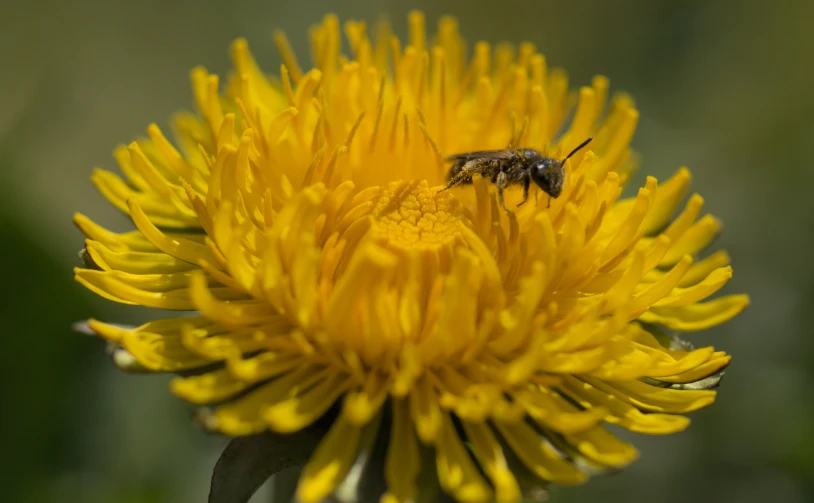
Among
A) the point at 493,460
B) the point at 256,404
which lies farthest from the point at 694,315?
the point at 256,404

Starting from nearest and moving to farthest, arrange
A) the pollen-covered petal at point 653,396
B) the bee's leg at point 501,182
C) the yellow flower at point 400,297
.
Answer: the yellow flower at point 400,297 < the pollen-covered petal at point 653,396 < the bee's leg at point 501,182

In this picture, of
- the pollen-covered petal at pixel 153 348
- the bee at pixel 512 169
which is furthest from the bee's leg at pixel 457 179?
the pollen-covered petal at pixel 153 348

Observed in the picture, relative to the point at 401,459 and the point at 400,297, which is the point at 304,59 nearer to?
the point at 400,297

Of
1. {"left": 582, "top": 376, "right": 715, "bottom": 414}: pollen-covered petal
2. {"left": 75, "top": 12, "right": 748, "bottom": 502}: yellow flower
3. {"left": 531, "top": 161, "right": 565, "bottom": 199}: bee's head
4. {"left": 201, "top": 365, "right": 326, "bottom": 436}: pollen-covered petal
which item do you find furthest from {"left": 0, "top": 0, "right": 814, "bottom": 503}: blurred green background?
{"left": 531, "top": 161, "right": 565, "bottom": 199}: bee's head

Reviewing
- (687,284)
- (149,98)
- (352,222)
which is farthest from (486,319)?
(149,98)

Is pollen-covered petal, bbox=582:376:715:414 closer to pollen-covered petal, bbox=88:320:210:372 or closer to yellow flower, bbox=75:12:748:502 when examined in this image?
yellow flower, bbox=75:12:748:502

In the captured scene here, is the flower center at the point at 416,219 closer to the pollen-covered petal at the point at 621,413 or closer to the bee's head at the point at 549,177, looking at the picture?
the bee's head at the point at 549,177
